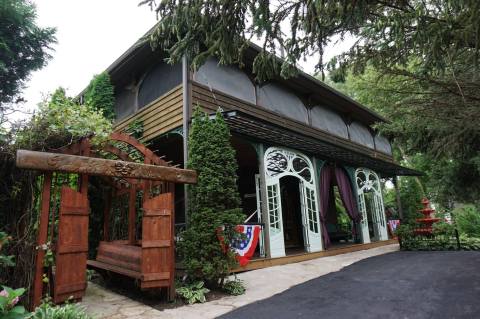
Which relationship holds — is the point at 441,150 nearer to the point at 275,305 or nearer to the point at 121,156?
the point at 275,305

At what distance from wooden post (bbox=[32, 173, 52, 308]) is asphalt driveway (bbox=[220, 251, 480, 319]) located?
7.42 feet

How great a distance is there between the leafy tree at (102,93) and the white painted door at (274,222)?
5312 mm

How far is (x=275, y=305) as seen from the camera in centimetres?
444

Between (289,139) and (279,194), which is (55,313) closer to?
(279,194)

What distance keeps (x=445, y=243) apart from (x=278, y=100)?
6.76 meters

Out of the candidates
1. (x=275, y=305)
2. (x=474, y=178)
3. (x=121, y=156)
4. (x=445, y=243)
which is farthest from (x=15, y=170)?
(x=474, y=178)

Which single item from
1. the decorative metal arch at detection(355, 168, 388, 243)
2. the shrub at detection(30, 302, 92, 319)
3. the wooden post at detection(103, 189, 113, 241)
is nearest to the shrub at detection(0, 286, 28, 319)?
the shrub at detection(30, 302, 92, 319)

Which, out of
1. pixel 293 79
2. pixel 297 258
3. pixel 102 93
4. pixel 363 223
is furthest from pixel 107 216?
pixel 363 223


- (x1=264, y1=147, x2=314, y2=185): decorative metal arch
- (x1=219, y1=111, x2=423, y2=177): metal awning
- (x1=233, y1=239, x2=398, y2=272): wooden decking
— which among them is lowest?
(x1=233, y1=239, x2=398, y2=272): wooden decking

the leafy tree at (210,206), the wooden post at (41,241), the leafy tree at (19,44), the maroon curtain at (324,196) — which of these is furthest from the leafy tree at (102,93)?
the leafy tree at (19,44)

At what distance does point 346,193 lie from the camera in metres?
10.6

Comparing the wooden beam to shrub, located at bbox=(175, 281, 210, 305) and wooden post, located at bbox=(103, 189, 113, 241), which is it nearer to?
shrub, located at bbox=(175, 281, 210, 305)

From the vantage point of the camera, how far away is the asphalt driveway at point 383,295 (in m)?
3.93

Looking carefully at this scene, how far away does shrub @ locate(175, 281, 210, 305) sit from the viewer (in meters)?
4.77
